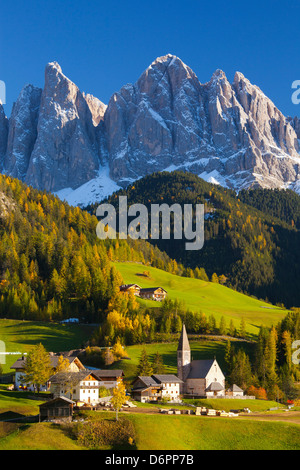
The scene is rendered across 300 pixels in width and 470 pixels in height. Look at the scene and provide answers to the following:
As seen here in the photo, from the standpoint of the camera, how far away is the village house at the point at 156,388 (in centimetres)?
10469

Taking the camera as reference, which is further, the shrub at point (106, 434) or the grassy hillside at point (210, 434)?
the grassy hillside at point (210, 434)

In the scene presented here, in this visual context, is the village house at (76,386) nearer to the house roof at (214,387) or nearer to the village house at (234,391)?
the house roof at (214,387)

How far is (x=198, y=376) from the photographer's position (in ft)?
374

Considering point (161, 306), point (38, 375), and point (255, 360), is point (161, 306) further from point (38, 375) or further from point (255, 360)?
point (38, 375)

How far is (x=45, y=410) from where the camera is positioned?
77812mm

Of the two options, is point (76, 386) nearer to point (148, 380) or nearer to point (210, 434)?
point (148, 380)

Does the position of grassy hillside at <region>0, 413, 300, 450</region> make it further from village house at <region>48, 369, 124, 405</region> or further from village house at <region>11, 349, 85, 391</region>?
village house at <region>11, 349, 85, 391</region>

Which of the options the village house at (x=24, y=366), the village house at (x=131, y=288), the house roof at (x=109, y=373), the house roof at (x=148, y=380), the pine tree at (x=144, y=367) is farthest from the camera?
the village house at (x=131, y=288)

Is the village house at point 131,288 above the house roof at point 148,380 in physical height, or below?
above

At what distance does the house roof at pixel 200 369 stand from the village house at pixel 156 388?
17.3ft

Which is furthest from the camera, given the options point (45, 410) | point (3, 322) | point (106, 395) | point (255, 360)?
point (3, 322)

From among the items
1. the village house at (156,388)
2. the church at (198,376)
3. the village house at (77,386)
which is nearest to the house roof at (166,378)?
the village house at (156,388)
